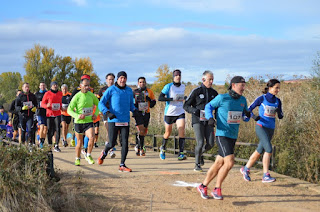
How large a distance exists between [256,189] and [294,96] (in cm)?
796

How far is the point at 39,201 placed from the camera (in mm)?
6391

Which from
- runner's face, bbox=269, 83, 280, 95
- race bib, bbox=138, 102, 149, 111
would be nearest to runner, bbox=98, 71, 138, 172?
race bib, bbox=138, 102, 149, 111

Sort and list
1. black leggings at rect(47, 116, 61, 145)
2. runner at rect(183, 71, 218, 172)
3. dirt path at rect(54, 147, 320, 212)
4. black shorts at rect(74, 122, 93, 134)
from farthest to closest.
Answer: black leggings at rect(47, 116, 61, 145), black shorts at rect(74, 122, 93, 134), runner at rect(183, 71, 218, 172), dirt path at rect(54, 147, 320, 212)

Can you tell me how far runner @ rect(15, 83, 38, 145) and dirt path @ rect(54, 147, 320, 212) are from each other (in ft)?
12.9

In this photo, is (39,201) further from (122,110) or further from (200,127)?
(200,127)

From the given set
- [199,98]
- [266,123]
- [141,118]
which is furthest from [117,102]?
[266,123]

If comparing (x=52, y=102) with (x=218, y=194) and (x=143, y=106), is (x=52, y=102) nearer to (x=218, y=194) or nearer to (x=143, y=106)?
(x=143, y=106)

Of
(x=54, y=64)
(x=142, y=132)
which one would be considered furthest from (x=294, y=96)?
(x=54, y=64)

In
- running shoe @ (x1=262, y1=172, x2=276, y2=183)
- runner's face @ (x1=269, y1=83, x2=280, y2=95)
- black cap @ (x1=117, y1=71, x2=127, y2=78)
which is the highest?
black cap @ (x1=117, y1=71, x2=127, y2=78)

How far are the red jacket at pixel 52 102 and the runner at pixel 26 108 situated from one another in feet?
1.42

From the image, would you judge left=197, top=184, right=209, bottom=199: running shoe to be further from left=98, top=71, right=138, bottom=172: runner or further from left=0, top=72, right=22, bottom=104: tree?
left=0, top=72, right=22, bottom=104: tree

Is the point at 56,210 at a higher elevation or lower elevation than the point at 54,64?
lower

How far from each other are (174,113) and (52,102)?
4338mm

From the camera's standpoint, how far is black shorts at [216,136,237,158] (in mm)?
7242
